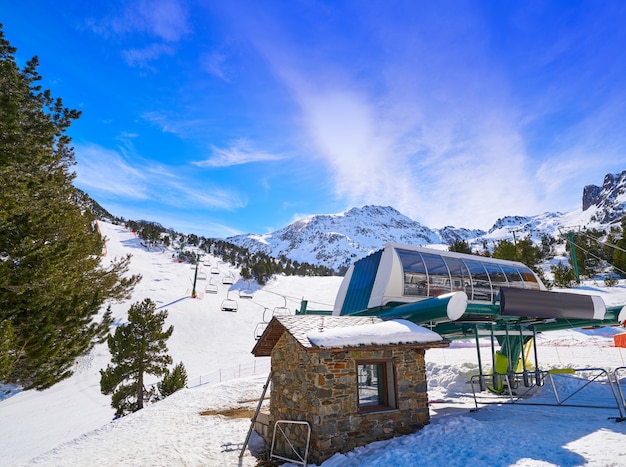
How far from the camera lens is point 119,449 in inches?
423

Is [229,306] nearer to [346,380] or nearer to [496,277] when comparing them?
[496,277]

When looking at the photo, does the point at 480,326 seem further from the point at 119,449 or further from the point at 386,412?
the point at 119,449

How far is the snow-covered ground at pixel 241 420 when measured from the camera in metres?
7.54

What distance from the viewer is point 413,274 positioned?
14344mm

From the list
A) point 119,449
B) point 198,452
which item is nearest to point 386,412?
point 198,452

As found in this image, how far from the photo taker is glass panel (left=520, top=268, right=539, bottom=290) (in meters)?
17.7

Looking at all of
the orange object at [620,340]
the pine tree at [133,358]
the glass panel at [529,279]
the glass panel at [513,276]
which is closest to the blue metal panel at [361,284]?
the glass panel at [513,276]

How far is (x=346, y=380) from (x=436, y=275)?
751cm

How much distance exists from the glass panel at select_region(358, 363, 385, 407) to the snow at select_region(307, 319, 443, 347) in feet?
2.91

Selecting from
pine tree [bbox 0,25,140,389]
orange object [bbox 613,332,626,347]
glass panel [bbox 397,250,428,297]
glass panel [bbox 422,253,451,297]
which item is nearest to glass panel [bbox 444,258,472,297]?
glass panel [bbox 422,253,451,297]

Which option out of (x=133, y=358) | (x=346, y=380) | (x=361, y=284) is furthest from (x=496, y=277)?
(x=133, y=358)

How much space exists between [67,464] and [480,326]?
539 inches

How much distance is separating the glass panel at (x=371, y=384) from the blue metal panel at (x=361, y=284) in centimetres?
502

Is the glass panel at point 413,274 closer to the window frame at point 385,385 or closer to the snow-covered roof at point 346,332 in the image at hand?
the snow-covered roof at point 346,332
